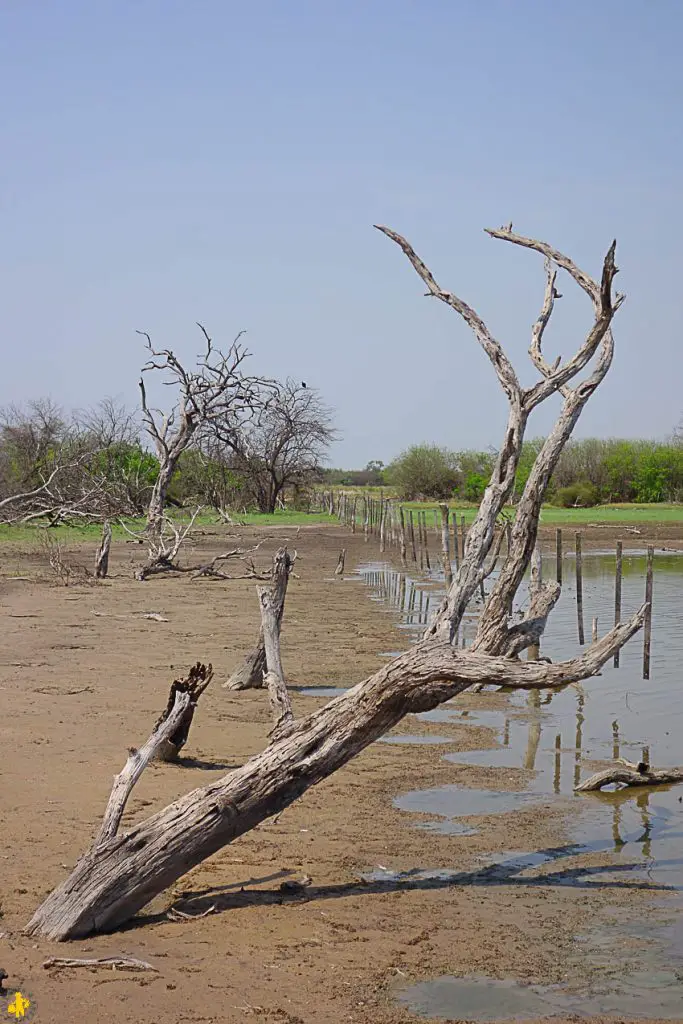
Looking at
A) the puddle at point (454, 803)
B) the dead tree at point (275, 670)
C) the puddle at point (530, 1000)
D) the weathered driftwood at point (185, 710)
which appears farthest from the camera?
the puddle at point (454, 803)

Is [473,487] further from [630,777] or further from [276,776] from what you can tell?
[276,776]

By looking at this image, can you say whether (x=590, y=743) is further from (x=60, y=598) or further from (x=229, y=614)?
(x=60, y=598)

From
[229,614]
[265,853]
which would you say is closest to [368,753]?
[265,853]

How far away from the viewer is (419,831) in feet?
24.1

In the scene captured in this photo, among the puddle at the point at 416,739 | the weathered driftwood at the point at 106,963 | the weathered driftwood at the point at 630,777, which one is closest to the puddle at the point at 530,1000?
the weathered driftwood at the point at 106,963

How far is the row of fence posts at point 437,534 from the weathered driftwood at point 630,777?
2.85 metres

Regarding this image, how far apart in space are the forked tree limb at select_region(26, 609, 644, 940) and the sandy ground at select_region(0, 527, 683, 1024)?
0.60ft

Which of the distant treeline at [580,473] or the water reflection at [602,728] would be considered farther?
the distant treeline at [580,473]

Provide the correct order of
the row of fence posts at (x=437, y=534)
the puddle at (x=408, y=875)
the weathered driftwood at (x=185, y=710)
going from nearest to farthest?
the puddle at (x=408, y=875) < the weathered driftwood at (x=185, y=710) < the row of fence posts at (x=437, y=534)

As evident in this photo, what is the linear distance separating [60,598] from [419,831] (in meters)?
11.9

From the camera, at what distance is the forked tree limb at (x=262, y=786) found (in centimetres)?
509

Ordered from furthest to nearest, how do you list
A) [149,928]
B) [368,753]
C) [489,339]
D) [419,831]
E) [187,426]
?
1. [187,426]
2. [489,339]
3. [368,753]
4. [419,831]
5. [149,928]

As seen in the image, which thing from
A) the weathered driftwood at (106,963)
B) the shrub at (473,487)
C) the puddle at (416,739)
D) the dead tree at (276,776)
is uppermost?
the shrub at (473,487)

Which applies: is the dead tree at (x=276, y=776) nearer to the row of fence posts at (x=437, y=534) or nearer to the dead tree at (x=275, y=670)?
the dead tree at (x=275, y=670)
